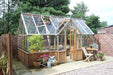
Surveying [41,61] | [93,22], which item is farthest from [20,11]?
[93,22]

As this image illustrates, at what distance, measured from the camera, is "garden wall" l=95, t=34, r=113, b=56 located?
894 centimetres

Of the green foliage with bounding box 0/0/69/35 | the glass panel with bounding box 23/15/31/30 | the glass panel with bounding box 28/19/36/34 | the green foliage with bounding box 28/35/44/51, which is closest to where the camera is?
the green foliage with bounding box 28/35/44/51

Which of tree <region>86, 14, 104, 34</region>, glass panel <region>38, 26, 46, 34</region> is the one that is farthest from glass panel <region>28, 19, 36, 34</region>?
tree <region>86, 14, 104, 34</region>

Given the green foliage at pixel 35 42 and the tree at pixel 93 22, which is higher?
the tree at pixel 93 22

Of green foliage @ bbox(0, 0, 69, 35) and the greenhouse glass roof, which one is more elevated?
green foliage @ bbox(0, 0, 69, 35)

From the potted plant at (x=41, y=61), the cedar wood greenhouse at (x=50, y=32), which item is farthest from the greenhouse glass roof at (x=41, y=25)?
the potted plant at (x=41, y=61)

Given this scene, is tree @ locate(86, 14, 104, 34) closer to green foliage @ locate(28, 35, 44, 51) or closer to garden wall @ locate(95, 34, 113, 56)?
garden wall @ locate(95, 34, 113, 56)

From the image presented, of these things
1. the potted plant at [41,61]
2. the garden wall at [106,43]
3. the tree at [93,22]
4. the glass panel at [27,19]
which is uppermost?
the tree at [93,22]

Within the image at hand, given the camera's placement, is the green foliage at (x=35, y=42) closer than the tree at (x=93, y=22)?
Yes

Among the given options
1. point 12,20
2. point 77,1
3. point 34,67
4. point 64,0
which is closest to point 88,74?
point 34,67

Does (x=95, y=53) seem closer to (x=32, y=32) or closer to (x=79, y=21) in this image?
(x=79, y=21)

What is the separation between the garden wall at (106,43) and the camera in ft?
29.3

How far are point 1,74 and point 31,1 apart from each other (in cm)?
1239

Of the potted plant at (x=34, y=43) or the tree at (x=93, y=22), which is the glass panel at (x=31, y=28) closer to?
the potted plant at (x=34, y=43)
